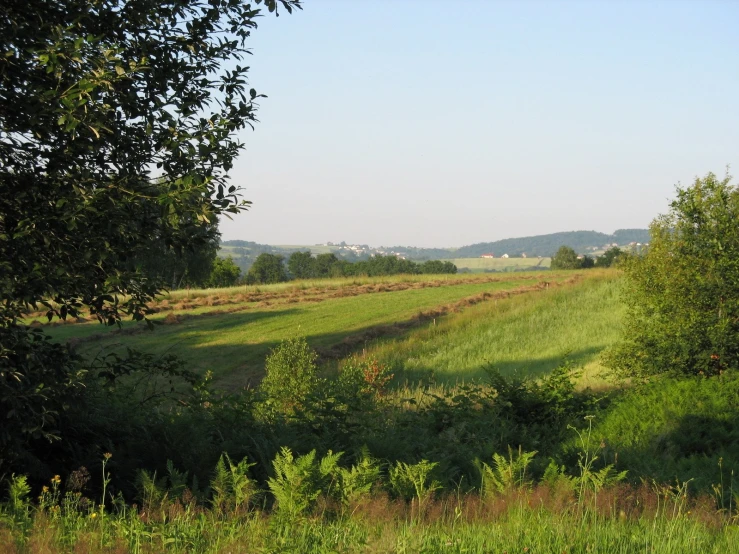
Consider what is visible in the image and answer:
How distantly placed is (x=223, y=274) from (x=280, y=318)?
2555 inches

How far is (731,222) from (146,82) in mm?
13697

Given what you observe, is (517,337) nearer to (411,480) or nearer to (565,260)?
(411,480)

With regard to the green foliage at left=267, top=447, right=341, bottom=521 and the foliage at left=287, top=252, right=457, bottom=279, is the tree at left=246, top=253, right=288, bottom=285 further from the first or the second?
the green foliage at left=267, top=447, right=341, bottom=521

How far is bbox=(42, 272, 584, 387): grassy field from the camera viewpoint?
104 ft

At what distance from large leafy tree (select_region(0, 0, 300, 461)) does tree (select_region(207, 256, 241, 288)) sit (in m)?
93.9

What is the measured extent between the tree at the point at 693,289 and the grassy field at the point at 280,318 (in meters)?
14.7

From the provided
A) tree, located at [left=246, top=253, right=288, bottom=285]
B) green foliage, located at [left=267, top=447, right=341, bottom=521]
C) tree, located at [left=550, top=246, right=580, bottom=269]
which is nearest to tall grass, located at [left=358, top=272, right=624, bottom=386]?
green foliage, located at [left=267, top=447, right=341, bottom=521]

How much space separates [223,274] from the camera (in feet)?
345

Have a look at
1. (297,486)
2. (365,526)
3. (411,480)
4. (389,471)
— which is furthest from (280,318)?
(365,526)

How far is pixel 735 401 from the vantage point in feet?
47.1

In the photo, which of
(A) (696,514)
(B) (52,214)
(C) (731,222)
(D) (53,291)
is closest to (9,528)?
(D) (53,291)

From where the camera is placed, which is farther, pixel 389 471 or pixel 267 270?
pixel 267 270

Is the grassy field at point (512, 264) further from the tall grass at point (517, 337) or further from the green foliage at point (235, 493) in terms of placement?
the green foliage at point (235, 493)

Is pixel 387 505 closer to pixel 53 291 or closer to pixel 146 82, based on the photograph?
pixel 53 291
